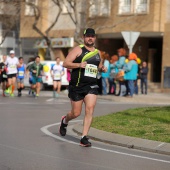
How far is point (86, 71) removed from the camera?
11203mm

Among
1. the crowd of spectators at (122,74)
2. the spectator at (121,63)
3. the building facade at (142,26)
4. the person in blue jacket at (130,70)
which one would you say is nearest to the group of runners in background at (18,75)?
the crowd of spectators at (122,74)

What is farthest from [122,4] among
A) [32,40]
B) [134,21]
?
[32,40]

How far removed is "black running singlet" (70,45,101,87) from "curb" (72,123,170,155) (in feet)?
4.12

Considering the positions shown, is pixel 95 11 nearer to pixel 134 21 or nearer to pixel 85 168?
pixel 134 21

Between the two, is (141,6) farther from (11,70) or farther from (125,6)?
(11,70)

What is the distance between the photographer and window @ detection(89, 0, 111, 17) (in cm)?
3669

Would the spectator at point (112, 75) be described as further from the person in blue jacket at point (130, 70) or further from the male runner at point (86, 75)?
the male runner at point (86, 75)

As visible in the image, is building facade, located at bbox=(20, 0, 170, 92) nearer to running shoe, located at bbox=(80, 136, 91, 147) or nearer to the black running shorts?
the black running shorts

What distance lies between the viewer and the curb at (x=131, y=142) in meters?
11.0

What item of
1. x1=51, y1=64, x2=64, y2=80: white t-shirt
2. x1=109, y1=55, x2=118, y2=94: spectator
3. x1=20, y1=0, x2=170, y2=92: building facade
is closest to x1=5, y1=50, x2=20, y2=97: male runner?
x1=51, y1=64, x2=64, y2=80: white t-shirt

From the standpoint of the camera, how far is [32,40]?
160 feet

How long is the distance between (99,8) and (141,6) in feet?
Result: 10.7

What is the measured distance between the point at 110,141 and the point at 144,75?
19258 mm

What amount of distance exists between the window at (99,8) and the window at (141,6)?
6.63 feet
